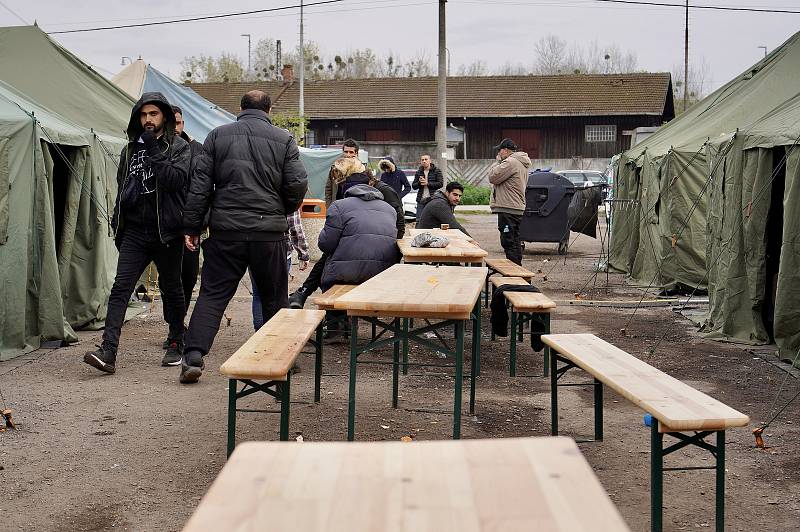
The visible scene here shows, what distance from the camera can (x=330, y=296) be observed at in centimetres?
762

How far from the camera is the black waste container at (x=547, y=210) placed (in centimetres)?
1834

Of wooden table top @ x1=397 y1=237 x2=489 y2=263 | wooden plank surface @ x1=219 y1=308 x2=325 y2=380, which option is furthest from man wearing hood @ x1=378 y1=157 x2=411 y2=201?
wooden plank surface @ x1=219 y1=308 x2=325 y2=380

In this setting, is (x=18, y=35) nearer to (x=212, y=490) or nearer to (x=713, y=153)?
(x=713, y=153)

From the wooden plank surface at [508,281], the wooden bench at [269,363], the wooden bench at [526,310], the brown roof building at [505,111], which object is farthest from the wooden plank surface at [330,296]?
the brown roof building at [505,111]

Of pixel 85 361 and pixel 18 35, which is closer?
pixel 85 361

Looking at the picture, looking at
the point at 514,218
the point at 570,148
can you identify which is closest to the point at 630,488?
the point at 514,218

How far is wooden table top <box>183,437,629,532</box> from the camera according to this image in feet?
6.40

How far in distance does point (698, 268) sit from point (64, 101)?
7.76m

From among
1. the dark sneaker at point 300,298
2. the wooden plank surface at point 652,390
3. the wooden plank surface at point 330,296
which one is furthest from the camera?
the dark sneaker at point 300,298

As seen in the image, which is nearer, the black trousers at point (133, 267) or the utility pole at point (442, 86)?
the black trousers at point (133, 267)

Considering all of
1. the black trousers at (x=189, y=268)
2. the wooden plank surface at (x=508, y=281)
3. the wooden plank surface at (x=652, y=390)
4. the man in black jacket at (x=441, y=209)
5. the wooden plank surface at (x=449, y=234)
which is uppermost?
the man in black jacket at (x=441, y=209)

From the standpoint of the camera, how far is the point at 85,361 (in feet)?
24.3

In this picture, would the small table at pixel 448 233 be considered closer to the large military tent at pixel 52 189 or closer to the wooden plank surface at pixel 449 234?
the wooden plank surface at pixel 449 234

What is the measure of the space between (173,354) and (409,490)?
244 inches
